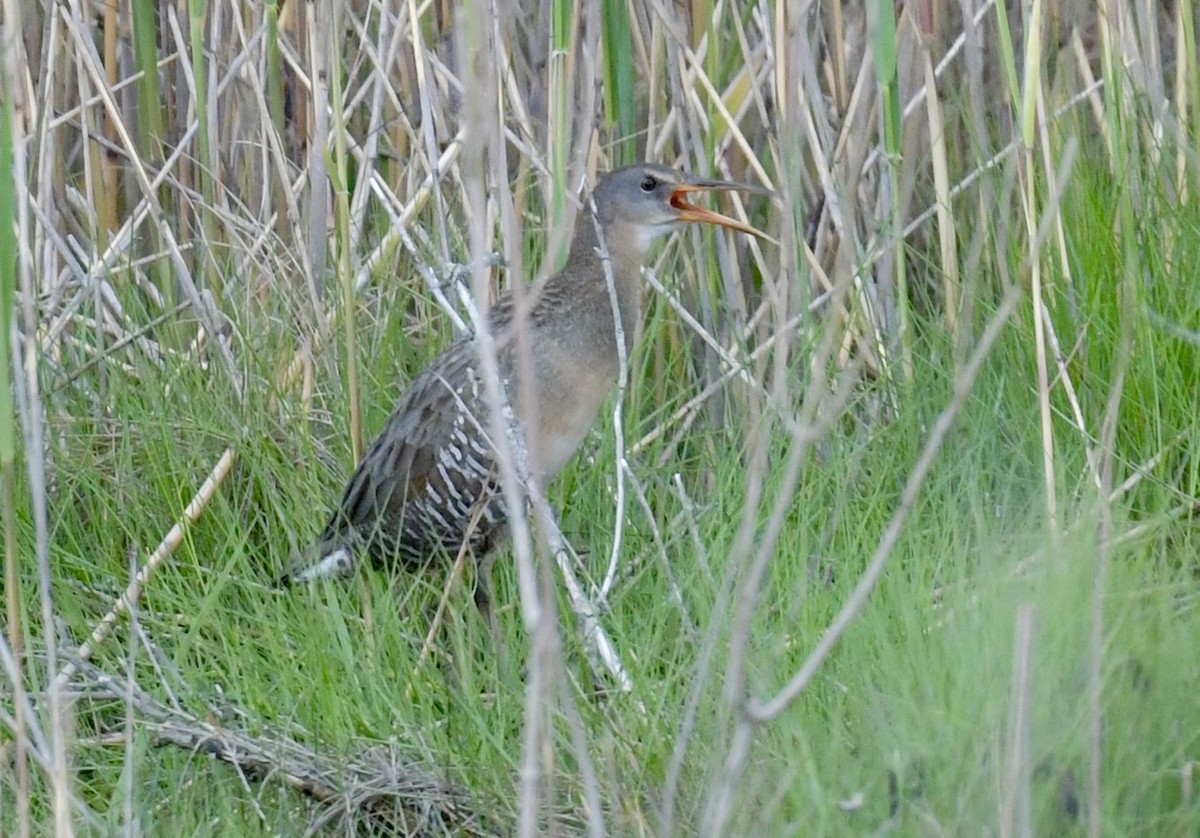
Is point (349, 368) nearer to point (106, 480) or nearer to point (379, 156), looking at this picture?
point (106, 480)

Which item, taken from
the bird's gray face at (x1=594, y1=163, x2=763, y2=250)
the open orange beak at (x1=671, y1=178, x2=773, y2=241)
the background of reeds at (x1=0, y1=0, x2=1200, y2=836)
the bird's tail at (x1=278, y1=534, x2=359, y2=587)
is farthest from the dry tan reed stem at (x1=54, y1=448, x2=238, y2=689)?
the open orange beak at (x1=671, y1=178, x2=773, y2=241)

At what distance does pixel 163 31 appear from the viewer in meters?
4.26

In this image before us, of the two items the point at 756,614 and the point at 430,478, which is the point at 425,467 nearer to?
the point at 430,478

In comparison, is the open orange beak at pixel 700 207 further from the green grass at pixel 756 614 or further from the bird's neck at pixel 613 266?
the green grass at pixel 756 614

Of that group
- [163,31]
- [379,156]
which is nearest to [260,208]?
[379,156]

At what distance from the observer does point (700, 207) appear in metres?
3.45

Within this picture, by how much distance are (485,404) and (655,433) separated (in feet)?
1.26

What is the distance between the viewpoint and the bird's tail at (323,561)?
2986 mm

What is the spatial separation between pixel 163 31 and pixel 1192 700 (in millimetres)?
3230

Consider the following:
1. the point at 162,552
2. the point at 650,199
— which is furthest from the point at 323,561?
the point at 650,199

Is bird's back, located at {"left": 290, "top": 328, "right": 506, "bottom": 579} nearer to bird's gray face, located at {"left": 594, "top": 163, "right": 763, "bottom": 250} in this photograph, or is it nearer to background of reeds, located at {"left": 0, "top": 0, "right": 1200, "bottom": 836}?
background of reeds, located at {"left": 0, "top": 0, "right": 1200, "bottom": 836}

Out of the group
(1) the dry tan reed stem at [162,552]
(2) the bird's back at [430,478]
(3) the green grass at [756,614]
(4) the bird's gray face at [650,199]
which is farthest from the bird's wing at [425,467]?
(4) the bird's gray face at [650,199]

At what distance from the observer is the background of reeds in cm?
184

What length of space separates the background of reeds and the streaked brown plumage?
87 mm
